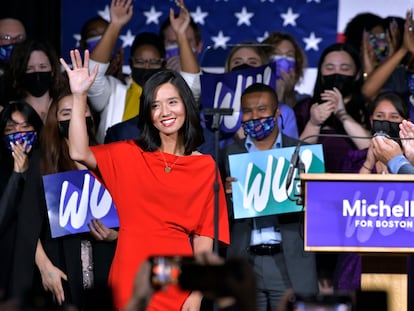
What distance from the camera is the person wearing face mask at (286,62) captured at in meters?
7.91

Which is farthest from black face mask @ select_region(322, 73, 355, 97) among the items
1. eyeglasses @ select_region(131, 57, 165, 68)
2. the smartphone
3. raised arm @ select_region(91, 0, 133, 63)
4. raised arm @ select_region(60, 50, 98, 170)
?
the smartphone

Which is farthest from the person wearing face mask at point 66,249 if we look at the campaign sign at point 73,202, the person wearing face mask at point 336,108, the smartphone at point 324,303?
the smartphone at point 324,303

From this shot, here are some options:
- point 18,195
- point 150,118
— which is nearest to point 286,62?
point 18,195

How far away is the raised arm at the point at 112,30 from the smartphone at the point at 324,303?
364 cm

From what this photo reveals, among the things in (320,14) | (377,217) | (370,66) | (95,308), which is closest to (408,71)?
(370,66)

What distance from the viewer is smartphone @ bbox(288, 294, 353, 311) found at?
12.8 feet

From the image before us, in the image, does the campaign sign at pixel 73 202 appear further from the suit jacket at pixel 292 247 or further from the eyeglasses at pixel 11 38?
the eyeglasses at pixel 11 38

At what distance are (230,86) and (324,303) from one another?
365 cm

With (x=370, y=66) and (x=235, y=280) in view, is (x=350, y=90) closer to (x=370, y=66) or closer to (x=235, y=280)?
(x=370, y=66)

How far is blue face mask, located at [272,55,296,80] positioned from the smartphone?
405 cm

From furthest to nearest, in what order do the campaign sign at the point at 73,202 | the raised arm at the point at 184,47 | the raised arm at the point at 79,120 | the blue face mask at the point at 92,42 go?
1. the blue face mask at the point at 92,42
2. the raised arm at the point at 184,47
3. the campaign sign at the point at 73,202
4. the raised arm at the point at 79,120

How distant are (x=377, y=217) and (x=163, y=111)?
3.75 ft

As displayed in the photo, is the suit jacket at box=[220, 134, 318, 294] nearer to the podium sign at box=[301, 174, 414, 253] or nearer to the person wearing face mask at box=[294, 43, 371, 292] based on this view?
the person wearing face mask at box=[294, 43, 371, 292]

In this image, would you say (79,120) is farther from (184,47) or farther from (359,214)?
(184,47)
